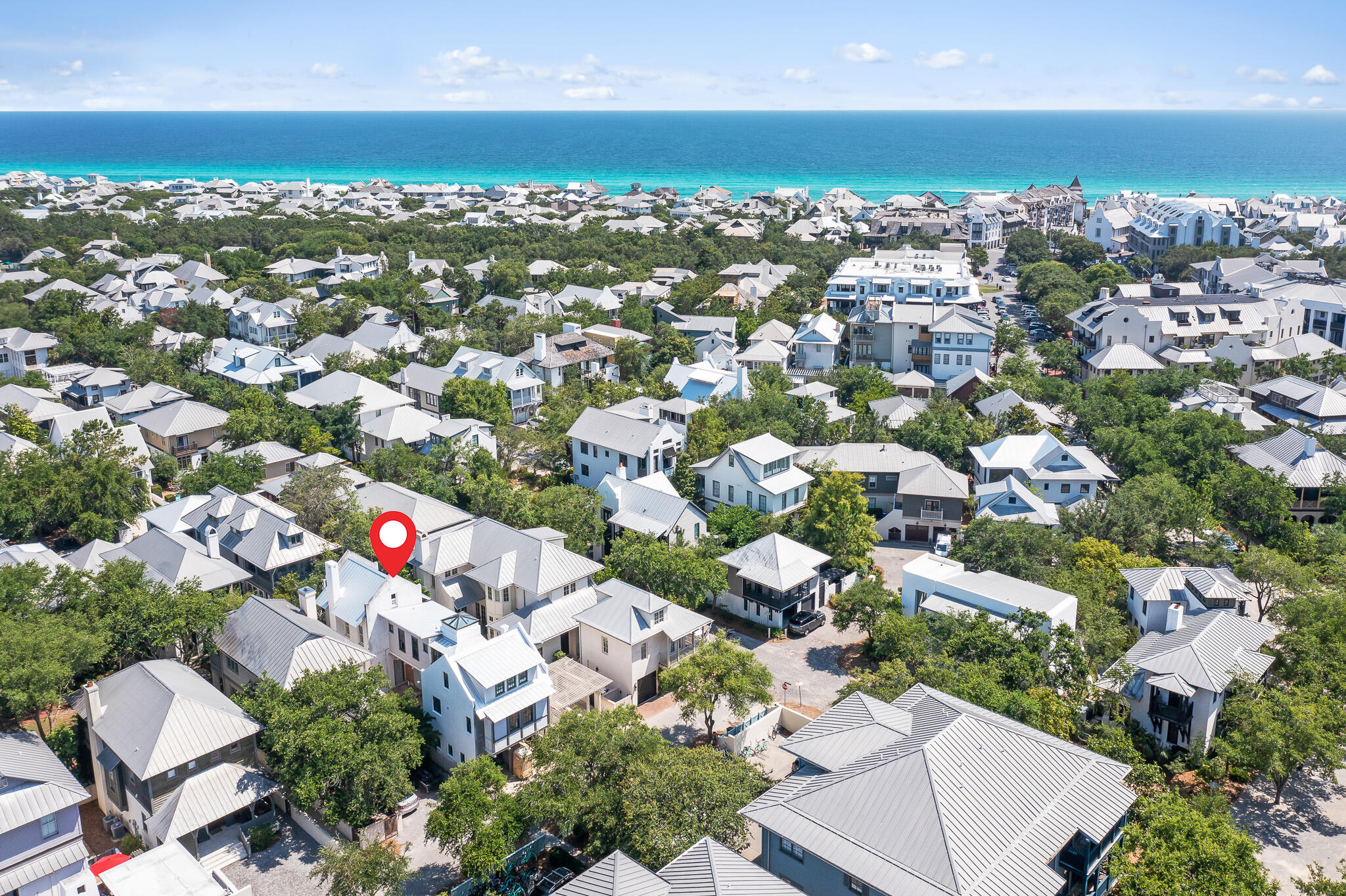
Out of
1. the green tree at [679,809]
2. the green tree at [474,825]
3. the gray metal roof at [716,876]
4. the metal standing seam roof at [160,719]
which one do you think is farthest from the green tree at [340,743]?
the gray metal roof at [716,876]

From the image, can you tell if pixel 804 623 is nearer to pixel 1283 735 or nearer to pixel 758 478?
pixel 758 478

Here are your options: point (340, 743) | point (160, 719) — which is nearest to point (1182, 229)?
point (340, 743)

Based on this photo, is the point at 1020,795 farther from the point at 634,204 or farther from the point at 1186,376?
the point at 634,204

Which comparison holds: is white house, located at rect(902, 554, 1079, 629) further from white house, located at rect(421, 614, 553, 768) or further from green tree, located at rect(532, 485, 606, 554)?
white house, located at rect(421, 614, 553, 768)

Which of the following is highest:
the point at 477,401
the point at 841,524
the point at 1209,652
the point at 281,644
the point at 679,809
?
the point at 477,401

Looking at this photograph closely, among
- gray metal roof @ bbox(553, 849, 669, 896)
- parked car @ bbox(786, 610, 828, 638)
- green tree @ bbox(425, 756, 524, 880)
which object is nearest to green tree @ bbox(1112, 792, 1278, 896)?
gray metal roof @ bbox(553, 849, 669, 896)

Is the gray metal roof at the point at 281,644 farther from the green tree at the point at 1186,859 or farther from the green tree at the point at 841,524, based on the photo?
the green tree at the point at 1186,859

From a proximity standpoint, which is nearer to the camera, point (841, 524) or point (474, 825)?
point (474, 825)
